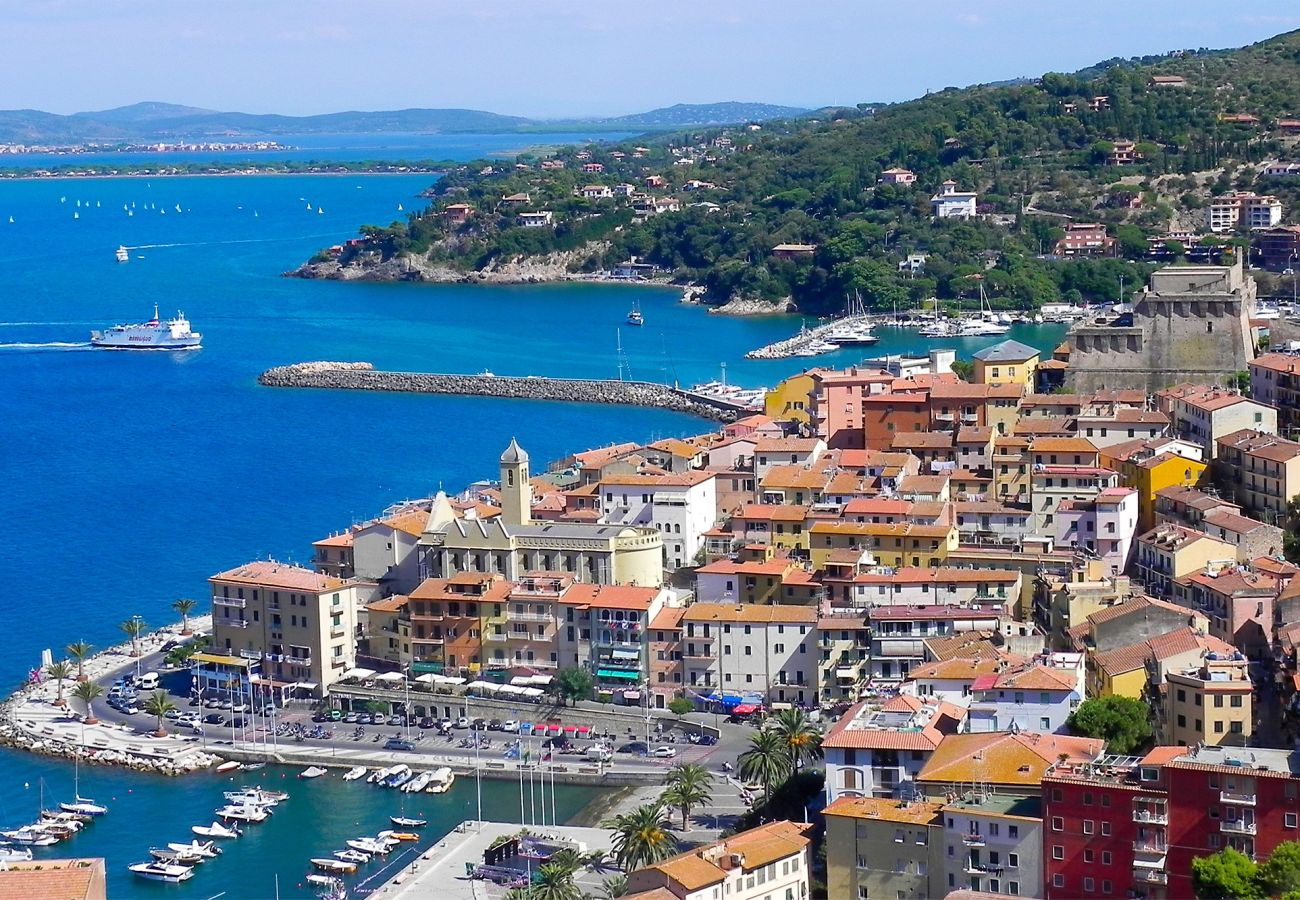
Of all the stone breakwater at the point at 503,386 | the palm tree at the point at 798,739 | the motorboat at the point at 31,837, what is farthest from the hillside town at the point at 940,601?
the stone breakwater at the point at 503,386

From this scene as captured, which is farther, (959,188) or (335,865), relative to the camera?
(959,188)

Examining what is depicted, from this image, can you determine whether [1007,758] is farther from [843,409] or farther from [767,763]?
[843,409]

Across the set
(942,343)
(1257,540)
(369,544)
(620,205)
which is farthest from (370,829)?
(620,205)

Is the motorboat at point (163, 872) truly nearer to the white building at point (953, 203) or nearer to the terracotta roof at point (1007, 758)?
the terracotta roof at point (1007, 758)

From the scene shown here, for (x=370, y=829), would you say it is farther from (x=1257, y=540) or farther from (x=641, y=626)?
(x=1257, y=540)

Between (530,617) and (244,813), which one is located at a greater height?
(530,617)

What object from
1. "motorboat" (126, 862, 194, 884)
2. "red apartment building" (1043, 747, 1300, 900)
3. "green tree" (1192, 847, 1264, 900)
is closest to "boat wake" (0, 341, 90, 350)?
"motorboat" (126, 862, 194, 884)

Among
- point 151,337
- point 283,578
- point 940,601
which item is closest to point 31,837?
point 283,578
